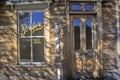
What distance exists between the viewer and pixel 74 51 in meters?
10.8

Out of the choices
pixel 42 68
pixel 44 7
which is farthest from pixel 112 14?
pixel 42 68

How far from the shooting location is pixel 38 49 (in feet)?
35.1

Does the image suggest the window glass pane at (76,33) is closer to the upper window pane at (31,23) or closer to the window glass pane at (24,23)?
the upper window pane at (31,23)

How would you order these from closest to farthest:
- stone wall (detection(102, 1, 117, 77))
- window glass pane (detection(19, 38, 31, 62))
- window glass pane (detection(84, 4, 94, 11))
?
stone wall (detection(102, 1, 117, 77)) → window glass pane (detection(84, 4, 94, 11)) → window glass pane (detection(19, 38, 31, 62))

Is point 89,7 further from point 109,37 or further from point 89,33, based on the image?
point 109,37

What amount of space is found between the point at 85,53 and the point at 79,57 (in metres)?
0.27

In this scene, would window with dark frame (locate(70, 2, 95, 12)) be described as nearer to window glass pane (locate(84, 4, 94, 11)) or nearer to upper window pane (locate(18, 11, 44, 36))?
window glass pane (locate(84, 4, 94, 11))

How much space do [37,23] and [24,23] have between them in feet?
1.72

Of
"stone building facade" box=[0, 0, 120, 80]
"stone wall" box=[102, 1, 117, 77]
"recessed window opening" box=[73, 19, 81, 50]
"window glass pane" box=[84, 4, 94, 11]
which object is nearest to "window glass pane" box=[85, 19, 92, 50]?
"stone building facade" box=[0, 0, 120, 80]

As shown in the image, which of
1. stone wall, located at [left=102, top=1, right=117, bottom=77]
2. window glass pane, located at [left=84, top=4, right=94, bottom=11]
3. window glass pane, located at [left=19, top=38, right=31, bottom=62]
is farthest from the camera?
window glass pane, located at [left=19, top=38, right=31, bottom=62]

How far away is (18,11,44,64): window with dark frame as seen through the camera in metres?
10.7

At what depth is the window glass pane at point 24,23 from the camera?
35.4ft

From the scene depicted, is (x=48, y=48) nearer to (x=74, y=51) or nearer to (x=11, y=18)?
(x=74, y=51)

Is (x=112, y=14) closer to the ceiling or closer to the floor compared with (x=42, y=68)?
closer to the ceiling
